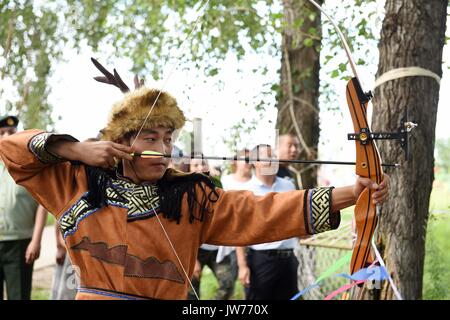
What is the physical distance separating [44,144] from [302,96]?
349cm

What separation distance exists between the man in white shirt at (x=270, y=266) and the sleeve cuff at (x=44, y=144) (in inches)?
80.4

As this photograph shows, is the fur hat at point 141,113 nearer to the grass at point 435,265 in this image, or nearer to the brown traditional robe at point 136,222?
the brown traditional robe at point 136,222

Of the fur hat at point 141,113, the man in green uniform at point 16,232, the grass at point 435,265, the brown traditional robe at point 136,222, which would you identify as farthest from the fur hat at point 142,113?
the grass at point 435,265

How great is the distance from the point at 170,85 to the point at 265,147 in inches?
31.4

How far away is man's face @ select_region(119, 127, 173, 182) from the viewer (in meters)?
2.10

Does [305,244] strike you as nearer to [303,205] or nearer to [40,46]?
[303,205]

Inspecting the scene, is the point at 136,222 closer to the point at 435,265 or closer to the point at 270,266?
the point at 270,266

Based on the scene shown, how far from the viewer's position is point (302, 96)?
5137mm

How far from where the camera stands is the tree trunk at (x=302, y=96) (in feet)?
16.5

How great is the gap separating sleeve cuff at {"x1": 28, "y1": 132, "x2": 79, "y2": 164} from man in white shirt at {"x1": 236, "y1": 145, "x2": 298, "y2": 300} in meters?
2.04

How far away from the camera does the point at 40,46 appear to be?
580 centimetres

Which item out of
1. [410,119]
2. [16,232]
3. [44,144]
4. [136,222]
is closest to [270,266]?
[410,119]

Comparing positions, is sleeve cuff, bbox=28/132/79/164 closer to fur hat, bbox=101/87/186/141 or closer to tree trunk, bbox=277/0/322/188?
fur hat, bbox=101/87/186/141
